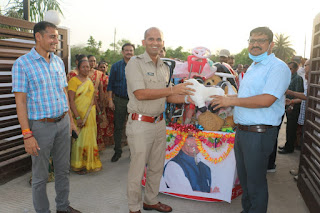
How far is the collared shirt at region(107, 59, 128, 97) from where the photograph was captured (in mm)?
4613

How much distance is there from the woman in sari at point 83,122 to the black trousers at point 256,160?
7.70 feet

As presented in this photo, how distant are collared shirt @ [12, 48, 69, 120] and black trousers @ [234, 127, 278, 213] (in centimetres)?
174

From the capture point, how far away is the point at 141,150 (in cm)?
266

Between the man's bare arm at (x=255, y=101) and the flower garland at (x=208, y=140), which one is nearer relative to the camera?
the man's bare arm at (x=255, y=101)

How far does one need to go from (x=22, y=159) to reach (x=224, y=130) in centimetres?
291

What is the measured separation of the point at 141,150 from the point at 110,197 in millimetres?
1046

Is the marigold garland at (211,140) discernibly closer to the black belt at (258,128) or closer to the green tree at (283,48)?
the black belt at (258,128)

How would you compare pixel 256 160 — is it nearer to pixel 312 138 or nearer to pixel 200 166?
pixel 200 166

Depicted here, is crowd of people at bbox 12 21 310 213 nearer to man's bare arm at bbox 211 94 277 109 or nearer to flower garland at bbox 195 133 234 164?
man's bare arm at bbox 211 94 277 109

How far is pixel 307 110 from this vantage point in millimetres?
3566

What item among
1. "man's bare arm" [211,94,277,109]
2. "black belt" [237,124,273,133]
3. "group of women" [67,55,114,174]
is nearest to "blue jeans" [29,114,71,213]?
"group of women" [67,55,114,174]

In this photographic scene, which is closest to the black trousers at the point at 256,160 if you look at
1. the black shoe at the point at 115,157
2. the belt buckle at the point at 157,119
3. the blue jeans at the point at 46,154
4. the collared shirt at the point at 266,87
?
the collared shirt at the point at 266,87

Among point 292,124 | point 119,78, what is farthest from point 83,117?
point 292,124

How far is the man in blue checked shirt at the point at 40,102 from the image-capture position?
2.33 metres
